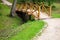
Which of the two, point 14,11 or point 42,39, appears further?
point 14,11

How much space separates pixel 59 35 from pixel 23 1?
15139 millimetres

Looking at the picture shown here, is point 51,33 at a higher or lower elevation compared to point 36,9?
lower

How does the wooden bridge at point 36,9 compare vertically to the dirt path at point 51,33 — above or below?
above

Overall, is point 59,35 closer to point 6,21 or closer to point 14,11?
point 6,21

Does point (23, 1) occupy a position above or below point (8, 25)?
above

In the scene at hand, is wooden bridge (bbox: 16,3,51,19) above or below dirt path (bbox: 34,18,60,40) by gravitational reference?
above

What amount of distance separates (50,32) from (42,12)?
9.17 meters

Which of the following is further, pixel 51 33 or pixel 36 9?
pixel 36 9

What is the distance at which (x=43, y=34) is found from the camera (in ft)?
42.1

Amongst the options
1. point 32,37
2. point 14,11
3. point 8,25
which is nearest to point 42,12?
point 8,25

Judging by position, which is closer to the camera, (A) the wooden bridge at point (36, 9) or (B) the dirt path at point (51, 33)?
(B) the dirt path at point (51, 33)

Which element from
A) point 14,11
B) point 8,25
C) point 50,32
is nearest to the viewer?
point 50,32

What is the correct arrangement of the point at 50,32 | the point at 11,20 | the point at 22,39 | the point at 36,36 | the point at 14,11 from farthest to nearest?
the point at 14,11
the point at 11,20
the point at 50,32
the point at 36,36
the point at 22,39

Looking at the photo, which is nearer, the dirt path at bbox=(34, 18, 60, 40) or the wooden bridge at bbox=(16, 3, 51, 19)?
the dirt path at bbox=(34, 18, 60, 40)
